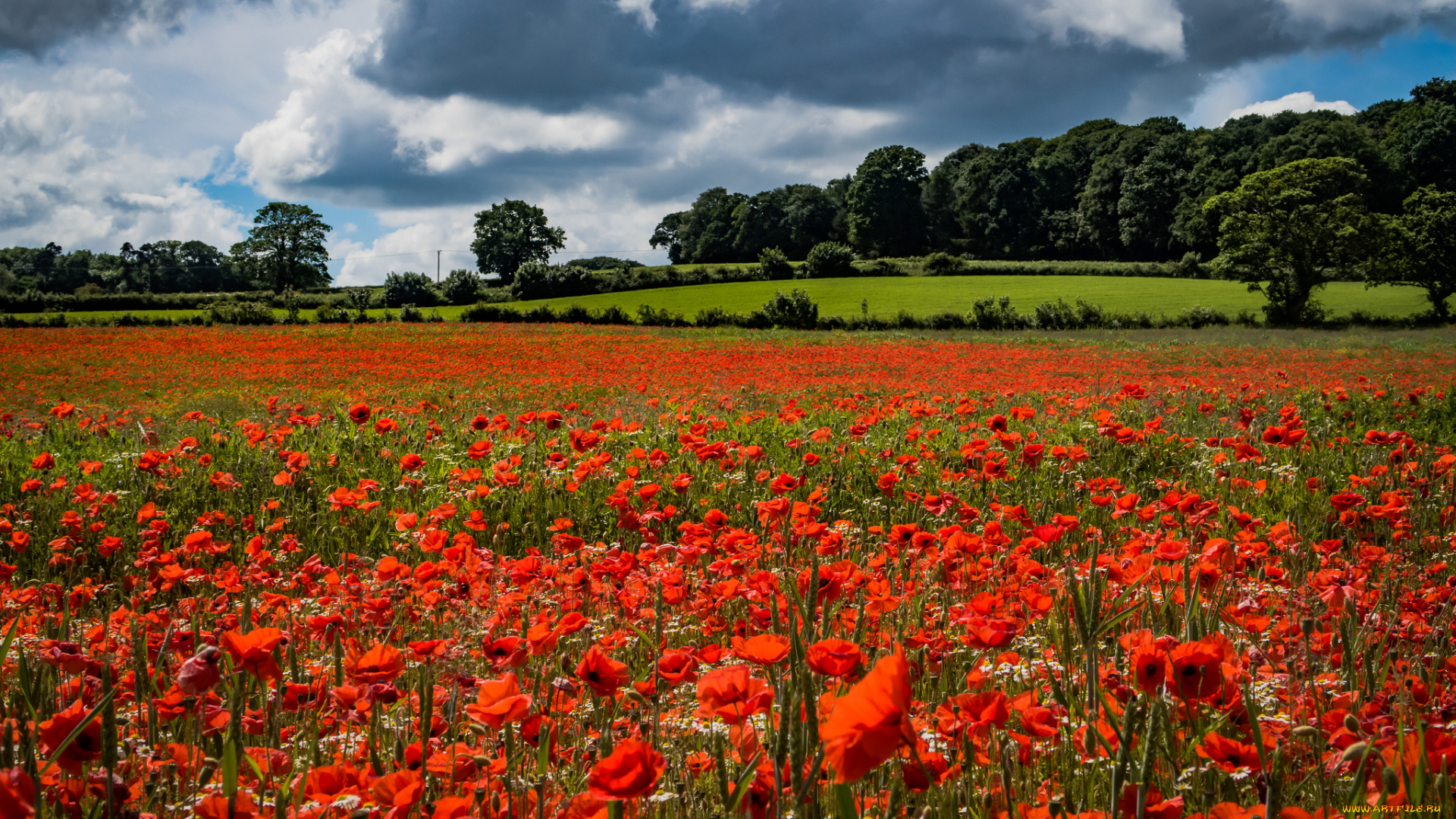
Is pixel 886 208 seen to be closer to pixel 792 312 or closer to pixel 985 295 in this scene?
pixel 985 295

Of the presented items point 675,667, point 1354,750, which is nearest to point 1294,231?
point 1354,750

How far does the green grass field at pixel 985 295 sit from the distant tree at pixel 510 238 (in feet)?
102

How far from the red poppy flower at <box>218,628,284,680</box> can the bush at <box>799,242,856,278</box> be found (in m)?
70.9

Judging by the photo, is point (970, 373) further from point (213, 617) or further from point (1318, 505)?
point (213, 617)

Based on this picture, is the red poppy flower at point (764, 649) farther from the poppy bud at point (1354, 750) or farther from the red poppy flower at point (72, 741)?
the red poppy flower at point (72, 741)

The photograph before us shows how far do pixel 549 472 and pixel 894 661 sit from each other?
5.13 m

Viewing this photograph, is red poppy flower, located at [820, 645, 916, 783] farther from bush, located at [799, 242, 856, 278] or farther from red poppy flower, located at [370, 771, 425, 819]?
bush, located at [799, 242, 856, 278]

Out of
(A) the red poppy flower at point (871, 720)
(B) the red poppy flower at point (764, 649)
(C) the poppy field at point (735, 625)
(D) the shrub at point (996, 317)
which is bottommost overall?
(C) the poppy field at point (735, 625)

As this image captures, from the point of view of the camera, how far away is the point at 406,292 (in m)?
53.8

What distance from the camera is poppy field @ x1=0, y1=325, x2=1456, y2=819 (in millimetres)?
1345

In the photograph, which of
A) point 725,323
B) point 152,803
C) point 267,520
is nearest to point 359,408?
point 267,520

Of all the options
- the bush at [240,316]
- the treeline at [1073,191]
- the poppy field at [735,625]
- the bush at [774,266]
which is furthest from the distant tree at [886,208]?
the poppy field at [735,625]

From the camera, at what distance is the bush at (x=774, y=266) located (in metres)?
69.9

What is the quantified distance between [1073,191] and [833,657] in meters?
110
